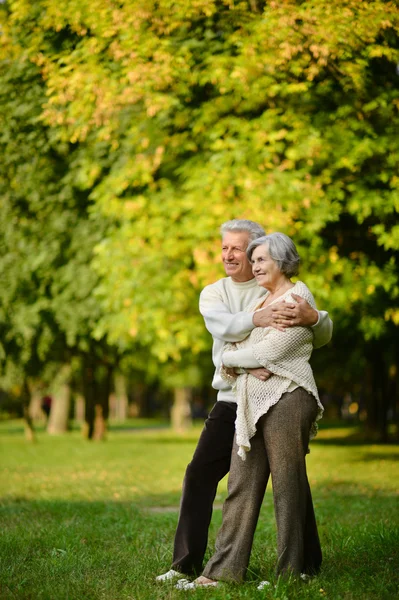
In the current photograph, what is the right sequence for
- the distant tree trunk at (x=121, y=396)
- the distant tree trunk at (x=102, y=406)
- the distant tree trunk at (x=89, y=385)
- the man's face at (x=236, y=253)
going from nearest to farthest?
the man's face at (x=236, y=253) < the distant tree trunk at (x=89, y=385) < the distant tree trunk at (x=102, y=406) < the distant tree trunk at (x=121, y=396)

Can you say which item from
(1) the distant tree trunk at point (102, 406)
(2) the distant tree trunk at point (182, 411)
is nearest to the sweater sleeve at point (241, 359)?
(1) the distant tree trunk at point (102, 406)

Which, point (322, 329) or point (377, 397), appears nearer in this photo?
point (322, 329)

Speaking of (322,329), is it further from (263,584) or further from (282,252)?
(263,584)

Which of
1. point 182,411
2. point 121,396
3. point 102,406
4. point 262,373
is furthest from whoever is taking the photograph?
point 121,396

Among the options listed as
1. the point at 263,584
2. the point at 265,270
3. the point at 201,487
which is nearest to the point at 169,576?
the point at 201,487

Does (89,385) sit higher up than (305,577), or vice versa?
(89,385)

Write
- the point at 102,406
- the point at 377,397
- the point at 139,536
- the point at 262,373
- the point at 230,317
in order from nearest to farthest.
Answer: the point at 262,373 < the point at 230,317 < the point at 139,536 < the point at 377,397 < the point at 102,406

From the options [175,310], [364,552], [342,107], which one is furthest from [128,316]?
[364,552]

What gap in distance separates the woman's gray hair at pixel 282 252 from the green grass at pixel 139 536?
1.73 meters

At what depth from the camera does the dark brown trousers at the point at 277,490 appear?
4.98m

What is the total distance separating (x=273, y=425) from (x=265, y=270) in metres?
0.86

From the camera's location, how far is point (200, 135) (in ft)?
41.1

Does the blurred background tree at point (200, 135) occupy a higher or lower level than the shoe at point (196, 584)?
higher

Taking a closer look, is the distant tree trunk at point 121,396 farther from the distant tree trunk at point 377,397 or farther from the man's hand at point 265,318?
the man's hand at point 265,318
